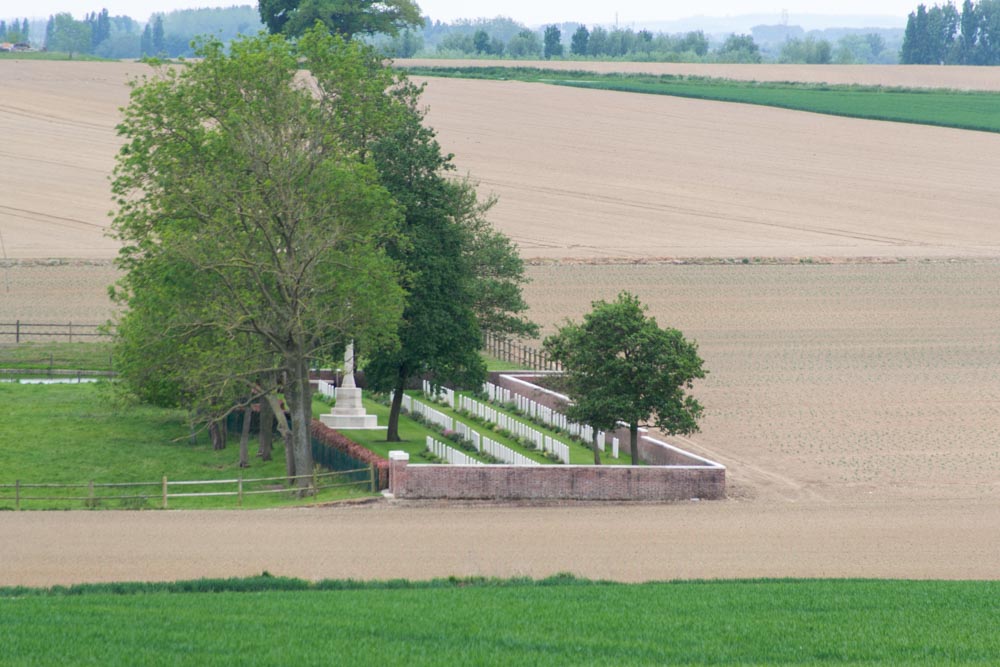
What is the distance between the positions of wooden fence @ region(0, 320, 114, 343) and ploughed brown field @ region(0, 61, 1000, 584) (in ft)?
5.70

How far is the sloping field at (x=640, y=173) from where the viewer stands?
7569cm

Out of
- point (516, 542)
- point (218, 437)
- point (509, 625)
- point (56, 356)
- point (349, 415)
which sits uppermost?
point (509, 625)

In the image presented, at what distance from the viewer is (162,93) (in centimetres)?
3375

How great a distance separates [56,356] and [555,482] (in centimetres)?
2656

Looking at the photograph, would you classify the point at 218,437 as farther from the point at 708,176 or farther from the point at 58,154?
the point at 708,176

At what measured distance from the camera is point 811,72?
164875 mm

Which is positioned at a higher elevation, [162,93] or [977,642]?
[162,93]

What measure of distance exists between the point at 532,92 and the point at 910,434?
95657 millimetres

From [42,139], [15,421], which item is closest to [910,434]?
[15,421]

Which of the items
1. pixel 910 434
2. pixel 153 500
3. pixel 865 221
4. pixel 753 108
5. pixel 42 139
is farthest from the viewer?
pixel 753 108

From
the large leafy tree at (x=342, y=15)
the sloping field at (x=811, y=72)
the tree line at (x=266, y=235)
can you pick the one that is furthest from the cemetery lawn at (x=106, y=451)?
the sloping field at (x=811, y=72)

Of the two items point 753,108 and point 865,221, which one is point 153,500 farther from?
point 753,108

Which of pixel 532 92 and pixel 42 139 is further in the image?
pixel 532 92

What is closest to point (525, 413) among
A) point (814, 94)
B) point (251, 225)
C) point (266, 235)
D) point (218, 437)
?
point (218, 437)
